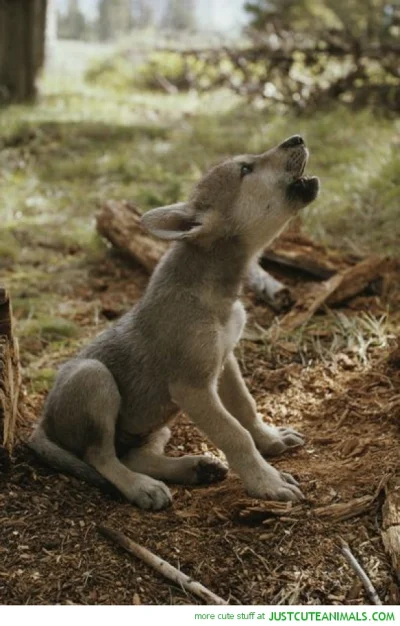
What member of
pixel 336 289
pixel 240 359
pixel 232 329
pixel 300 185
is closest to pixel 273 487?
pixel 232 329

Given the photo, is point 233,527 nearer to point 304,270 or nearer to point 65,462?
point 65,462

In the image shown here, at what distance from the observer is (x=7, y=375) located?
13.0 ft

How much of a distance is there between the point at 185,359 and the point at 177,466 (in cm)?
51

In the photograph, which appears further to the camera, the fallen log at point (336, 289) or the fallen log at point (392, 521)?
the fallen log at point (336, 289)

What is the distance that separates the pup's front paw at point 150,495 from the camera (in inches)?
144

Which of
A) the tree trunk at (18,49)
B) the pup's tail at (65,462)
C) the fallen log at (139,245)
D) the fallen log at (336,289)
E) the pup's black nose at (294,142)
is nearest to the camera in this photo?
the pup's tail at (65,462)

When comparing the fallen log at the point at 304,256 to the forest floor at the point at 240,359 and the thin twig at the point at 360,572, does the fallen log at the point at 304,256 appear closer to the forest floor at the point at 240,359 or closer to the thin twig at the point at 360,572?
the forest floor at the point at 240,359

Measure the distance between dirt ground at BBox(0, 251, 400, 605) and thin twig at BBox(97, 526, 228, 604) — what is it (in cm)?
3

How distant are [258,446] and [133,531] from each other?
1.01 metres

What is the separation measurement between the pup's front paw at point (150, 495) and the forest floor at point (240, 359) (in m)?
0.05

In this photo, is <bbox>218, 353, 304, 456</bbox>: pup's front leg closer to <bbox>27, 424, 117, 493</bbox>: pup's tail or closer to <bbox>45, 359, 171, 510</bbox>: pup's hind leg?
<bbox>45, 359, 171, 510</bbox>: pup's hind leg

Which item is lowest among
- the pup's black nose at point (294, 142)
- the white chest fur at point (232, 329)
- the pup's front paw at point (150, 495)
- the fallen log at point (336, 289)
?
the fallen log at point (336, 289)

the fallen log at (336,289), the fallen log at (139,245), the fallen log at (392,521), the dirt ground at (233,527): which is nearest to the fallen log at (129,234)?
the fallen log at (139,245)

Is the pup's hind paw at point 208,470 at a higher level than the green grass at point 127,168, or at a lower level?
higher
